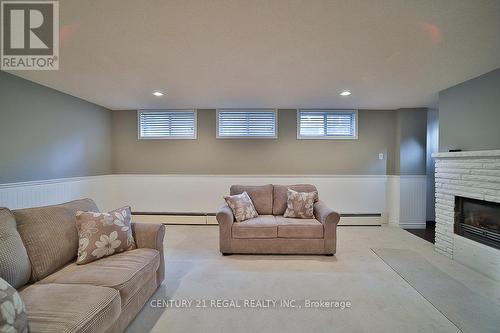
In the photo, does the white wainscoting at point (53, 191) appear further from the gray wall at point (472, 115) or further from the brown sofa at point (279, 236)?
the gray wall at point (472, 115)

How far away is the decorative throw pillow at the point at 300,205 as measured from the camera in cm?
331

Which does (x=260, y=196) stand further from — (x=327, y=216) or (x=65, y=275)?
(x=65, y=275)

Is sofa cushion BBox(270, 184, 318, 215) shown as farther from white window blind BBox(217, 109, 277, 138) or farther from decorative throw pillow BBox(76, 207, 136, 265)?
decorative throw pillow BBox(76, 207, 136, 265)

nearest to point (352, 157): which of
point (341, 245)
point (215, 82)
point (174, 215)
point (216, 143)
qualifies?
point (341, 245)

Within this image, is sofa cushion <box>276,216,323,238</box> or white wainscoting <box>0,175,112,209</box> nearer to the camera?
white wainscoting <box>0,175,112,209</box>

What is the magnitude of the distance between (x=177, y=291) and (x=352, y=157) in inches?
161

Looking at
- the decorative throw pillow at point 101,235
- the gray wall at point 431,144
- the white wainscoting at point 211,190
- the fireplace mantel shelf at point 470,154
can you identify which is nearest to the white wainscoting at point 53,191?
the white wainscoting at point 211,190

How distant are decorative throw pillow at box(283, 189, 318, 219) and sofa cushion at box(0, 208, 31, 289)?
9.49ft

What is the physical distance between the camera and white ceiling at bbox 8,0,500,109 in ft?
5.12

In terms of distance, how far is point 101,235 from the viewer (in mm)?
1902

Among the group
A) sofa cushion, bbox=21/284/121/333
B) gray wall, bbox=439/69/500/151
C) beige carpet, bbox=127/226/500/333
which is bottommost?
beige carpet, bbox=127/226/500/333

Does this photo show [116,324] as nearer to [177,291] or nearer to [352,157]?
[177,291]

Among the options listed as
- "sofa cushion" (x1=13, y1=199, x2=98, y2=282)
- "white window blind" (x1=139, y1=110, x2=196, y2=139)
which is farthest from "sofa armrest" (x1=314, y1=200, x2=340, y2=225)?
"white window blind" (x1=139, y1=110, x2=196, y2=139)

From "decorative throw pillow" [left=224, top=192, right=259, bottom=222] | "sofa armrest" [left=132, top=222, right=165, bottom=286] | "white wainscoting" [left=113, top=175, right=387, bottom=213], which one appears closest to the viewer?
"sofa armrest" [left=132, top=222, right=165, bottom=286]
